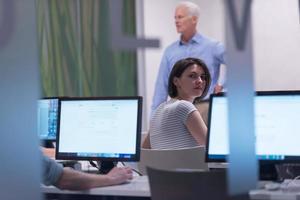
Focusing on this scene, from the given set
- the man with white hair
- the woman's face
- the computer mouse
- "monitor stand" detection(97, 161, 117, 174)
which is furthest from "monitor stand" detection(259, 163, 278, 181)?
the man with white hair

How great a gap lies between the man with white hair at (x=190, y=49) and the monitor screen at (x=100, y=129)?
1434mm

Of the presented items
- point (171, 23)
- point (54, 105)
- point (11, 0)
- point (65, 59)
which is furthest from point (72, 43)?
point (11, 0)

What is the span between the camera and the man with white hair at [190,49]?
14.6ft

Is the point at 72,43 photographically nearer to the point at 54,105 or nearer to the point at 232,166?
Result: the point at 54,105

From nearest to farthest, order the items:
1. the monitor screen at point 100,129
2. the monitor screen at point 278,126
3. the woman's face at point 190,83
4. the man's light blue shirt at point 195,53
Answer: the monitor screen at point 278,126 < the monitor screen at point 100,129 < the woman's face at point 190,83 < the man's light blue shirt at point 195,53

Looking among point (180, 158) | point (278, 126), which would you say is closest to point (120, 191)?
point (180, 158)

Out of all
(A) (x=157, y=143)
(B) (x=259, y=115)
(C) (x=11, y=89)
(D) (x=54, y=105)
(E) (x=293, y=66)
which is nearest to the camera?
(C) (x=11, y=89)

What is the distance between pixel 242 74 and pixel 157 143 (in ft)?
7.38

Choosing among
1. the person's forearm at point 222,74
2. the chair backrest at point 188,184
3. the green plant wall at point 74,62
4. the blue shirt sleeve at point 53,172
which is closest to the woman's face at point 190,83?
the person's forearm at point 222,74

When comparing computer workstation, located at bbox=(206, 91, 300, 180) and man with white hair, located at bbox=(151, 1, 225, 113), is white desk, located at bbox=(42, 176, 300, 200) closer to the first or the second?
computer workstation, located at bbox=(206, 91, 300, 180)

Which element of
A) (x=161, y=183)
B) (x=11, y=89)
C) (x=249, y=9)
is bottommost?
(x=161, y=183)

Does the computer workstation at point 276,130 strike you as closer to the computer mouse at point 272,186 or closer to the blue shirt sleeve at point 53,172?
the computer mouse at point 272,186

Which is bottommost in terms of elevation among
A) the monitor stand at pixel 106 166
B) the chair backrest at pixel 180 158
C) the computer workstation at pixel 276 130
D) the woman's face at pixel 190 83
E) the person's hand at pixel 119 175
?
the person's hand at pixel 119 175

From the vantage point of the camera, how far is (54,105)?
12.0 feet
